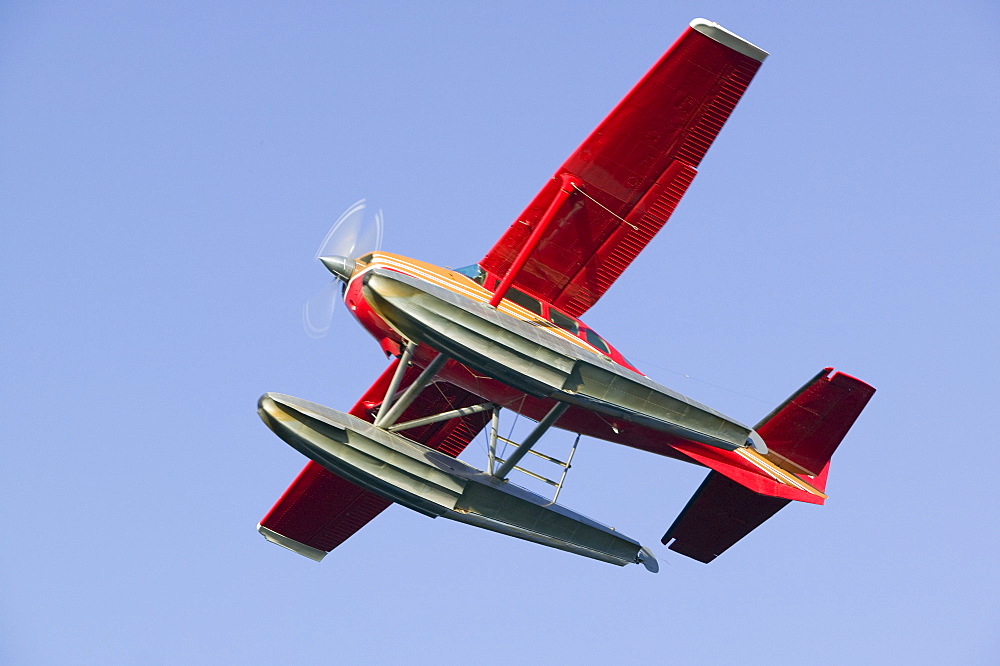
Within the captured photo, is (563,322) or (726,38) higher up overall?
(726,38)

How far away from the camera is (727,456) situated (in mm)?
24531

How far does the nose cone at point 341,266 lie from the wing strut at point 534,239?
8.77ft

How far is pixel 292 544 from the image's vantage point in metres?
27.2

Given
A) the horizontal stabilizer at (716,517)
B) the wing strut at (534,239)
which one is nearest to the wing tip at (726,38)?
the wing strut at (534,239)

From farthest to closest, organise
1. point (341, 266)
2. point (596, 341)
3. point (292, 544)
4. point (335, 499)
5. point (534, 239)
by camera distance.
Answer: point (292, 544), point (335, 499), point (596, 341), point (341, 266), point (534, 239)

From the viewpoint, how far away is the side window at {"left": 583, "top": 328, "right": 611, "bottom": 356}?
23.1 metres

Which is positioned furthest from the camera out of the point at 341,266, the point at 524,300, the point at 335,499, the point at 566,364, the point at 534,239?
the point at 335,499

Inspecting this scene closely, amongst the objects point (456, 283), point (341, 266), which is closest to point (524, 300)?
point (456, 283)

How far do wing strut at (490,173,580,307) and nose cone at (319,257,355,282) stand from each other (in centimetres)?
267

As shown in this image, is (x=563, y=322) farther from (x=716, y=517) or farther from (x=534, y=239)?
(x=716, y=517)

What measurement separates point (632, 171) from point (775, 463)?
23.6 ft

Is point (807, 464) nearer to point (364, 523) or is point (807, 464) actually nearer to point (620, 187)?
point (620, 187)

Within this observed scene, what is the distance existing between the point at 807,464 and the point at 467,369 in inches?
313

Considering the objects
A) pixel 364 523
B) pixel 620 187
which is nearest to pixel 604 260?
pixel 620 187
